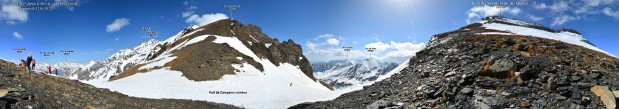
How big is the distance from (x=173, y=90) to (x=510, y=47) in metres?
44.4

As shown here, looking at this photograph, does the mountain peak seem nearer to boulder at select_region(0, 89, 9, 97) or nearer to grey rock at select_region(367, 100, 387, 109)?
grey rock at select_region(367, 100, 387, 109)

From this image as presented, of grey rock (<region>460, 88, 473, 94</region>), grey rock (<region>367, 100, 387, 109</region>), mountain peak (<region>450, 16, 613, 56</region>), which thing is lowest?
grey rock (<region>367, 100, 387, 109</region>)

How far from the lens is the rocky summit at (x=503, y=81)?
2103 cm

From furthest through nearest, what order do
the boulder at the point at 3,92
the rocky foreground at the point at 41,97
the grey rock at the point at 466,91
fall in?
the grey rock at the point at 466,91
the rocky foreground at the point at 41,97
the boulder at the point at 3,92

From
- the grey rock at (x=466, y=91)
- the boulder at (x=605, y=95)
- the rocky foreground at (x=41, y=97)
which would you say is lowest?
the boulder at (x=605, y=95)

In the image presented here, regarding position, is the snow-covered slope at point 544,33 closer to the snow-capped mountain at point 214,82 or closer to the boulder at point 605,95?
the snow-capped mountain at point 214,82

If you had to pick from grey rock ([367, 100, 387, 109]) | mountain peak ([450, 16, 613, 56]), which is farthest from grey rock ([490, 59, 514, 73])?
mountain peak ([450, 16, 613, 56])

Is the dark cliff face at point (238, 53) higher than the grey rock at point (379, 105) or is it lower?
higher

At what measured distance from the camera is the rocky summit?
828 inches

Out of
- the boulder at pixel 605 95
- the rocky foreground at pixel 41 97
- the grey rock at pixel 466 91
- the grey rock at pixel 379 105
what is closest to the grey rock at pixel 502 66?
the grey rock at pixel 466 91

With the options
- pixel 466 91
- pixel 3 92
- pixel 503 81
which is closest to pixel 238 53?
pixel 3 92

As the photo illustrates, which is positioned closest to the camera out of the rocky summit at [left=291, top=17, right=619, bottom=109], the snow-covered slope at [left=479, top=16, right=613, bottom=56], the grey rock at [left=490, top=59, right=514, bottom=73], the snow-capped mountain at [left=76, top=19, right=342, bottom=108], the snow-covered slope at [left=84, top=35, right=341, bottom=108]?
the rocky summit at [left=291, top=17, right=619, bottom=109]

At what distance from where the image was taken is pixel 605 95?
19828 millimetres

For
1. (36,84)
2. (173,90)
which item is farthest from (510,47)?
(173,90)
